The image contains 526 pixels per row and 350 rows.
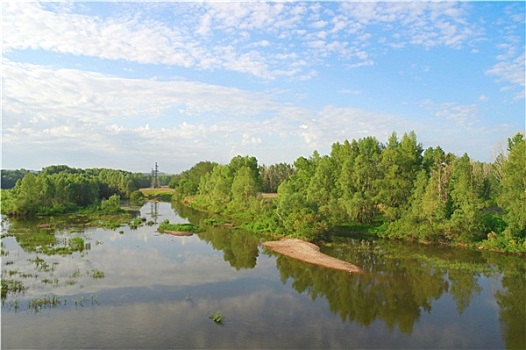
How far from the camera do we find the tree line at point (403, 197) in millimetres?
48781

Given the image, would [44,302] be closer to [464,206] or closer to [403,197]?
[464,206]

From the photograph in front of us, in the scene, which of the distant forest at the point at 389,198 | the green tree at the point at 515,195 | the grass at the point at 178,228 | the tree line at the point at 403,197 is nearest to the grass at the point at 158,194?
the distant forest at the point at 389,198

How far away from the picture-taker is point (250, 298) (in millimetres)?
31328

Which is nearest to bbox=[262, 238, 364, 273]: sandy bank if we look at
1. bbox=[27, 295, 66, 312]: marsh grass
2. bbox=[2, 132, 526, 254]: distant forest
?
bbox=[2, 132, 526, 254]: distant forest

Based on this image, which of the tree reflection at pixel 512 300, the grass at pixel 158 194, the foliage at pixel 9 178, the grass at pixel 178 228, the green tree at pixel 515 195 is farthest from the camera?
the grass at pixel 158 194

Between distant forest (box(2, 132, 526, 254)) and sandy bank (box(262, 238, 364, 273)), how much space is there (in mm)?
3060

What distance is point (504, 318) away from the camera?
28078mm

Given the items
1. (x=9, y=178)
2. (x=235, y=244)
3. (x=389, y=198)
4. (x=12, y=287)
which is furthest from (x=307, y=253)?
(x=9, y=178)

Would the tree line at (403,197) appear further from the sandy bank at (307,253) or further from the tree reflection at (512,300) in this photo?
the tree reflection at (512,300)

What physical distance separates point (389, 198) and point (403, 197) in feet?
7.07

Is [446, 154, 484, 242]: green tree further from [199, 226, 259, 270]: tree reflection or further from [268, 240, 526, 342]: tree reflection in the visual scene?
[199, 226, 259, 270]: tree reflection

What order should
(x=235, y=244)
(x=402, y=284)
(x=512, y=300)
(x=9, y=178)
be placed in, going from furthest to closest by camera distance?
(x=9, y=178), (x=235, y=244), (x=402, y=284), (x=512, y=300)

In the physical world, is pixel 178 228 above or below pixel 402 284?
above

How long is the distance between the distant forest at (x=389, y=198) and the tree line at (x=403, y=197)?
0.12 metres
